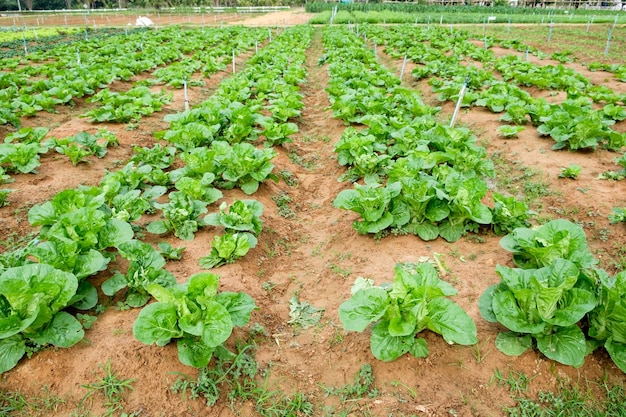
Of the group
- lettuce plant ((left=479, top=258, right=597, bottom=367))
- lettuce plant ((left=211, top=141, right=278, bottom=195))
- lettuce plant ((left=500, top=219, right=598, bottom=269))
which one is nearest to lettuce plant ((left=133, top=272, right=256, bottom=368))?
lettuce plant ((left=479, top=258, right=597, bottom=367))

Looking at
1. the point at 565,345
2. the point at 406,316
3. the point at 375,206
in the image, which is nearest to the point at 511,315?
the point at 565,345

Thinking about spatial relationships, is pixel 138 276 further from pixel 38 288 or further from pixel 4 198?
pixel 4 198

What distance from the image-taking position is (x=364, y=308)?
10.0 feet

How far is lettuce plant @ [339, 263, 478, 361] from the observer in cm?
286

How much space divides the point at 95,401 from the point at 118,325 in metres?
0.68

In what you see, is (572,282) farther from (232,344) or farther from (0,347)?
(0,347)

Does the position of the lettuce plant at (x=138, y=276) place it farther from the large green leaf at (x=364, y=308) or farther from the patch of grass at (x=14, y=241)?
the patch of grass at (x=14, y=241)

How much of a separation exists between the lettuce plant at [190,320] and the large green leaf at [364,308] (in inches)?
32.2

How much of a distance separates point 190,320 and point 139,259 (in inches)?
43.4

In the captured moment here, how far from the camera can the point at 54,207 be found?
4.12 meters

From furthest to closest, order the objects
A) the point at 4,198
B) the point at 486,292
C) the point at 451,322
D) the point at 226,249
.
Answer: the point at 4,198
the point at 226,249
the point at 486,292
the point at 451,322

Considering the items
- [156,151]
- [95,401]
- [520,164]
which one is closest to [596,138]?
[520,164]

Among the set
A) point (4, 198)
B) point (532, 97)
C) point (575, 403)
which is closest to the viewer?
point (575, 403)

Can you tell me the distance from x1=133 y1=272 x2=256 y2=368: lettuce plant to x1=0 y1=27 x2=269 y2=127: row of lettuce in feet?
24.0
